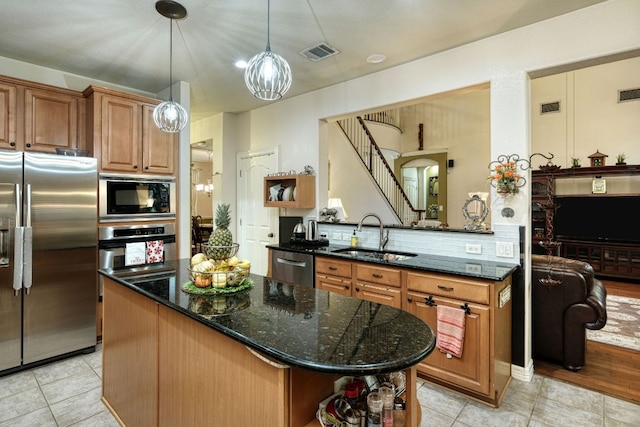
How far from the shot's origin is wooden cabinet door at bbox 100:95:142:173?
3365 mm

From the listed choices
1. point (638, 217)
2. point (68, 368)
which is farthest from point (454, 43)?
point (638, 217)

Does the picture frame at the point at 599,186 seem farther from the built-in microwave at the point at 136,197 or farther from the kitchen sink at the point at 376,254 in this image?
the built-in microwave at the point at 136,197

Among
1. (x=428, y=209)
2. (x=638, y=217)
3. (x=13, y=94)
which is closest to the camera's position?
(x=13, y=94)

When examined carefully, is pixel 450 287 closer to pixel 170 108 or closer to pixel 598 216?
pixel 170 108

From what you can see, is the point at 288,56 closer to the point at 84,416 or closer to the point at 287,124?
the point at 287,124

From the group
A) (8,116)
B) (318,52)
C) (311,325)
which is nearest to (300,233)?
(318,52)

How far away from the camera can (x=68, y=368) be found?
2906mm

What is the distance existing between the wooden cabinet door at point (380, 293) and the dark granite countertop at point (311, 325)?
46.2 inches

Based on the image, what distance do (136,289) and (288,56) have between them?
102 inches

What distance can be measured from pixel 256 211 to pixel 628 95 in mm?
7138

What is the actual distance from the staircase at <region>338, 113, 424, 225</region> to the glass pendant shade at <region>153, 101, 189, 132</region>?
307cm

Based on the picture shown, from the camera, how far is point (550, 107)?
6.93m

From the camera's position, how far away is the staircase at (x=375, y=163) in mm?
5871

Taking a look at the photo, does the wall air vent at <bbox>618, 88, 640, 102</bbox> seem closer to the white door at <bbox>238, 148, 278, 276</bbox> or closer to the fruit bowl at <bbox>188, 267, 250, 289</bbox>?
the white door at <bbox>238, 148, 278, 276</bbox>
